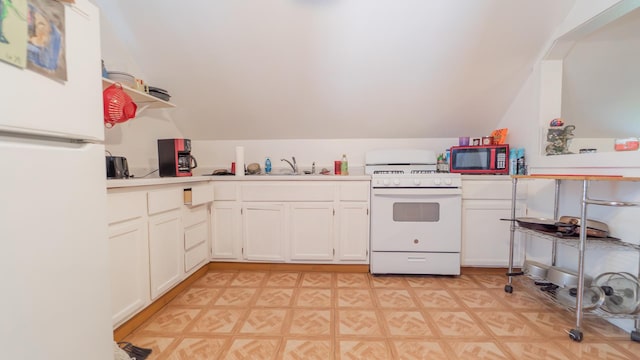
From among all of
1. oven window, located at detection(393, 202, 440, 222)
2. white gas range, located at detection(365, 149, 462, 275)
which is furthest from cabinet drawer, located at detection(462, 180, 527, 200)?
oven window, located at detection(393, 202, 440, 222)

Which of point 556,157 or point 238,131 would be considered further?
point 238,131

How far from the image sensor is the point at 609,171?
1.65 m

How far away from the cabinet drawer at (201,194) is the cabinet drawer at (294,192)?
396mm

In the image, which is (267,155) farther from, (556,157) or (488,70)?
(556,157)

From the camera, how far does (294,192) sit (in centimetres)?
243

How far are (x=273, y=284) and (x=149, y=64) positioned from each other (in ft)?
7.45

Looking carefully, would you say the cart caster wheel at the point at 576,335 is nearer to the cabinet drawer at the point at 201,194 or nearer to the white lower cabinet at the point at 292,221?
the white lower cabinet at the point at 292,221

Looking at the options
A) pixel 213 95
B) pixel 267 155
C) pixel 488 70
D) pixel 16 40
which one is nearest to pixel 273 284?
pixel 267 155

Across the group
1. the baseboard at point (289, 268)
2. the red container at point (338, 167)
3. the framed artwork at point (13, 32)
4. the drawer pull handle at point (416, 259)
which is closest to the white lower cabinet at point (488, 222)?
the baseboard at point (289, 268)

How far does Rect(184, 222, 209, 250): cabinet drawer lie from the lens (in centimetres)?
210

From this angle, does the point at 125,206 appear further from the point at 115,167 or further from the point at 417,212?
the point at 417,212

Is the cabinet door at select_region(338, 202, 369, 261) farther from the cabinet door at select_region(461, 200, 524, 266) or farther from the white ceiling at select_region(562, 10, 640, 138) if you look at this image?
the white ceiling at select_region(562, 10, 640, 138)

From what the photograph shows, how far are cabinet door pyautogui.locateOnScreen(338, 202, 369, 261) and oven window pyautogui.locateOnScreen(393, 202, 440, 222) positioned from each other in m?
0.28

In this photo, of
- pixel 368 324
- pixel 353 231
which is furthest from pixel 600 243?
pixel 353 231
